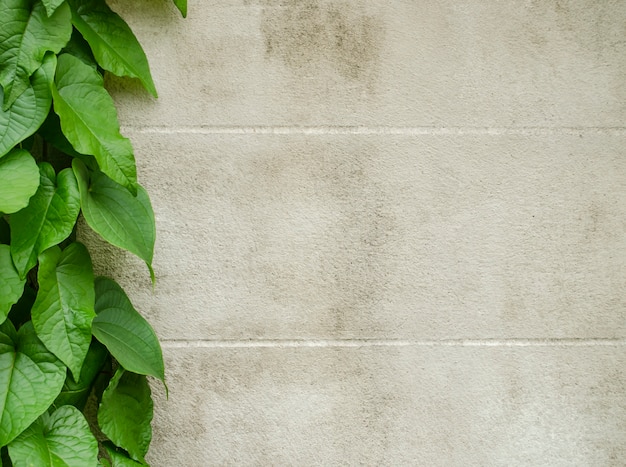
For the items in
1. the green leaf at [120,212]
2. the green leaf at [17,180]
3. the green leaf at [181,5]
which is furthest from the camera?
the green leaf at [181,5]

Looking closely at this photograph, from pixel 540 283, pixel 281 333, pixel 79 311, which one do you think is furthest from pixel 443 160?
pixel 79 311

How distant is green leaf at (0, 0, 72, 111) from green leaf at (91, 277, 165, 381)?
0.40 metres

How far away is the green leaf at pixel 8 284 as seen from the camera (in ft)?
3.45

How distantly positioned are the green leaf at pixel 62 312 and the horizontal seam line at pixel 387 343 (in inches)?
11.1

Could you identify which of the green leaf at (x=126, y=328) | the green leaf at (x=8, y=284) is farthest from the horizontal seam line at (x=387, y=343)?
the green leaf at (x=8, y=284)

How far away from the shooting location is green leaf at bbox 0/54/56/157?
107 cm

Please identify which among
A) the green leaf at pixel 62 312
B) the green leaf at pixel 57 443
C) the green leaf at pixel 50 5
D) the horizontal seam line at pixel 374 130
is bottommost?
the green leaf at pixel 57 443

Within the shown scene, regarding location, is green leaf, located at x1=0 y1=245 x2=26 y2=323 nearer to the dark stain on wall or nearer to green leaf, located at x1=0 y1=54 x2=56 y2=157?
green leaf, located at x1=0 y1=54 x2=56 y2=157

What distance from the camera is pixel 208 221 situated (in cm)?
136

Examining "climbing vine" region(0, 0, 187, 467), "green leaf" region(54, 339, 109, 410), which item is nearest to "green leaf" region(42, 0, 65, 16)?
"climbing vine" region(0, 0, 187, 467)

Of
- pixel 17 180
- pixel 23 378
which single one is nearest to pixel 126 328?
pixel 23 378

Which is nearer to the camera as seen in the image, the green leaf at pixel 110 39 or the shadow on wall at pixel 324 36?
the green leaf at pixel 110 39

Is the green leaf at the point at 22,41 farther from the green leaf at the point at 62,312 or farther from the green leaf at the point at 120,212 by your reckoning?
the green leaf at the point at 62,312

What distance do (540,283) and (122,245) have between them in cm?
90
